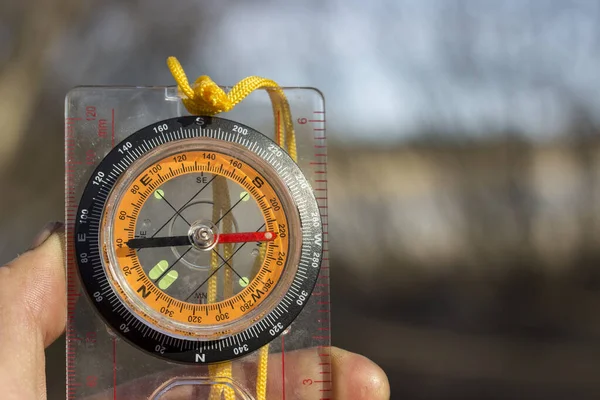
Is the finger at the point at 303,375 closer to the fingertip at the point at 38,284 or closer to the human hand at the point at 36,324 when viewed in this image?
the human hand at the point at 36,324

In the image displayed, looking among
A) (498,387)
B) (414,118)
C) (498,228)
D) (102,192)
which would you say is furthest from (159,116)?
(498,387)

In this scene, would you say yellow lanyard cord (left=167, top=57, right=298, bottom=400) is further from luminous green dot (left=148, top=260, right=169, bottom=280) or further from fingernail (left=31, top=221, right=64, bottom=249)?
fingernail (left=31, top=221, right=64, bottom=249)

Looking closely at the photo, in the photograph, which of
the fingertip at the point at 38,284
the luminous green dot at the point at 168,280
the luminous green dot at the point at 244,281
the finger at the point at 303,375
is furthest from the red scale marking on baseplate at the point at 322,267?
the fingertip at the point at 38,284

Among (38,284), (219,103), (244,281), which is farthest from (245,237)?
(38,284)

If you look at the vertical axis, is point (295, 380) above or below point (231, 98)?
below

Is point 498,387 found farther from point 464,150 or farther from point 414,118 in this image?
point 414,118

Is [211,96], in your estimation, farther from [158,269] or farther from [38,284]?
[38,284]
